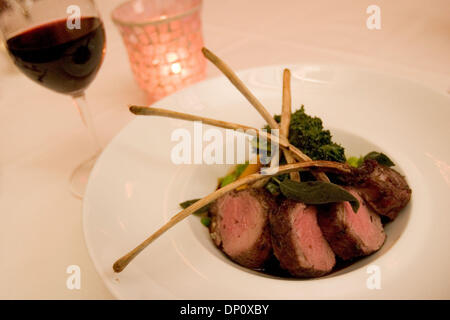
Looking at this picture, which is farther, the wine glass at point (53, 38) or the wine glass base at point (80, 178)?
the wine glass base at point (80, 178)

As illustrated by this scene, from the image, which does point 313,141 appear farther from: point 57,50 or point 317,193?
point 57,50

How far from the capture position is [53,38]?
48.5 inches

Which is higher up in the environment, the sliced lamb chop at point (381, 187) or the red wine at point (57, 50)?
the red wine at point (57, 50)

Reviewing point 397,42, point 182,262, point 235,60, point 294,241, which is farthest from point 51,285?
point 397,42

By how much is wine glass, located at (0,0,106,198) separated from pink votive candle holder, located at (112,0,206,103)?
27 cm

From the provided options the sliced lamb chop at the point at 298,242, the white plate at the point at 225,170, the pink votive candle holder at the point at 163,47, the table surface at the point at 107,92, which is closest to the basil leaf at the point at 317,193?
the sliced lamb chop at the point at 298,242

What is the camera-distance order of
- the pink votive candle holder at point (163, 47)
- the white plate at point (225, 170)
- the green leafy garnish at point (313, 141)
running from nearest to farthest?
the white plate at point (225, 170) → the green leafy garnish at point (313, 141) → the pink votive candle holder at point (163, 47)

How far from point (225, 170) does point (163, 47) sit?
655 millimetres

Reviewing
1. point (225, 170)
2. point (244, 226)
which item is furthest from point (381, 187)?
point (225, 170)

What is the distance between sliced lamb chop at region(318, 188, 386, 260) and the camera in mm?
1031

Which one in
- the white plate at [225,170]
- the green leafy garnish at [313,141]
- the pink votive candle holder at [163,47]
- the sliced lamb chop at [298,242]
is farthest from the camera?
the pink votive candle holder at [163,47]

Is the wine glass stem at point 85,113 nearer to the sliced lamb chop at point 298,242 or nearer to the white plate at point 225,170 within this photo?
the white plate at point 225,170

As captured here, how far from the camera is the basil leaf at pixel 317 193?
0.92 meters

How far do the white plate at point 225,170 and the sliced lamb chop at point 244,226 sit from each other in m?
0.05
